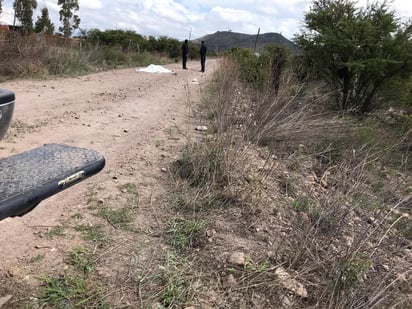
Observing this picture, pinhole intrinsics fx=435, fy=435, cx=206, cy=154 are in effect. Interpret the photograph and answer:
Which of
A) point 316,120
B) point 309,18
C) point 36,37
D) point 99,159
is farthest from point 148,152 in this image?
point 36,37

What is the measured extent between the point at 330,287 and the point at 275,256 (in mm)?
406

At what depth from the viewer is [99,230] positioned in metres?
2.88

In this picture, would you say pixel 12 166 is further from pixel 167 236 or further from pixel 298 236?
pixel 298 236

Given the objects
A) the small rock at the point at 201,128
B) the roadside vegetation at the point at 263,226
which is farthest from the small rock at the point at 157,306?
the small rock at the point at 201,128

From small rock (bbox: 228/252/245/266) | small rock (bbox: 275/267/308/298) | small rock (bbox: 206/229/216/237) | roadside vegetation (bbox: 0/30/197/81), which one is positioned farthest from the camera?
roadside vegetation (bbox: 0/30/197/81)

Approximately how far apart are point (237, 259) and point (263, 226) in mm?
583

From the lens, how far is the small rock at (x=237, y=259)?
8.54ft

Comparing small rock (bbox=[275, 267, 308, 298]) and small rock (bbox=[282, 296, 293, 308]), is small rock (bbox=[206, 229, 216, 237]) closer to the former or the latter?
small rock (bbox=[275, 267, 308, 298])

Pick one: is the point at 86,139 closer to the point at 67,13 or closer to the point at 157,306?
the point at 157,306

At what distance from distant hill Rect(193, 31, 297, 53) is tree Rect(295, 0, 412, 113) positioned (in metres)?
0.77

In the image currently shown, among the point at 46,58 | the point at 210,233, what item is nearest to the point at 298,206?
the point at 210,233

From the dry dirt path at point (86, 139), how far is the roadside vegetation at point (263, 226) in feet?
0.34

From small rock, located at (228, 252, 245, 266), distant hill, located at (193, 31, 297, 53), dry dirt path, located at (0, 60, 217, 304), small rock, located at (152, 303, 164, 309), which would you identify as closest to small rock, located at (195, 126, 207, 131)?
dry dirt path, located at (0, 60, 217, 304)

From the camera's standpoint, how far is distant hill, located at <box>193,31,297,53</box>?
762cm
